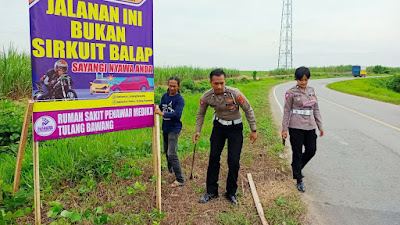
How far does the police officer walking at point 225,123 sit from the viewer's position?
3736mm

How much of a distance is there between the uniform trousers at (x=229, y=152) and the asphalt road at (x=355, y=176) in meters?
1.04

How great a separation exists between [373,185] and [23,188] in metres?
4.95

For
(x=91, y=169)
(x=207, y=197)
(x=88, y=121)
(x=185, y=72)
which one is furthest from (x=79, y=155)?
(x=185, y=72)

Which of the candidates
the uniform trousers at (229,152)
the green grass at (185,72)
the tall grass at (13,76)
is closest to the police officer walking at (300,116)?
the uniform trousers at (229,152)

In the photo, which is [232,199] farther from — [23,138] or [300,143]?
[23,138]

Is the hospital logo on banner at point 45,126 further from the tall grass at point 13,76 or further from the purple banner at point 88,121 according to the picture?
the tall grass at point 13,76

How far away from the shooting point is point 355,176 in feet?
16.6

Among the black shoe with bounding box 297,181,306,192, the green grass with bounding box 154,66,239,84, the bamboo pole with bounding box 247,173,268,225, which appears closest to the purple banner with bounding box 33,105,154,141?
the bamboo pole with bounding box 247,173,268,225

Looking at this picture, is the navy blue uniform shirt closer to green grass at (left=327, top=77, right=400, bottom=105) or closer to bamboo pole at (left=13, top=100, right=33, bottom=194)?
bamboo pole at (left=13, top=100, right=33, bottom=194)

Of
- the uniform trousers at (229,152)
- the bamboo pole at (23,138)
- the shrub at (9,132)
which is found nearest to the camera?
the bamboo pole at (23,138)

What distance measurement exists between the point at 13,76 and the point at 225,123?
810cm

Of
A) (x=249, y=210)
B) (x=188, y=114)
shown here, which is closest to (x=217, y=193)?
(x=249, y=210)

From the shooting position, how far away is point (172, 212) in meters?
3.72

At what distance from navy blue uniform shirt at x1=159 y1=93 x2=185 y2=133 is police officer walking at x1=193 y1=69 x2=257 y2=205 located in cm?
36
